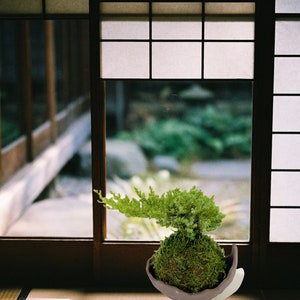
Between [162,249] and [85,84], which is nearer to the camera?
[162,249]

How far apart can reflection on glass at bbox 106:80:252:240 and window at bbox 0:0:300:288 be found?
4.78m

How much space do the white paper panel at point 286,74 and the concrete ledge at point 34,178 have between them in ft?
9.24

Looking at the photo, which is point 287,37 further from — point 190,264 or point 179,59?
point 190,264

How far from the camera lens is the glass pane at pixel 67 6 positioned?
418 centimetres

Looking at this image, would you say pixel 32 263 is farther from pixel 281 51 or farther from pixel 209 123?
pixel 209 123

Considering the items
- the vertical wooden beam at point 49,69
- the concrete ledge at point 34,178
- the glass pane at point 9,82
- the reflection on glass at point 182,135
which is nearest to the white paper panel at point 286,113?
the concrete ledge at point 34,178

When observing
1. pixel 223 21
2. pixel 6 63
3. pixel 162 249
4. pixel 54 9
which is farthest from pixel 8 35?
pixel 162 249

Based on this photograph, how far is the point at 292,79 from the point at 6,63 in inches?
191

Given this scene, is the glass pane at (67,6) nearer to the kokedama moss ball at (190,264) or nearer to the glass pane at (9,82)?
the kokedama moss ball at (190,264)

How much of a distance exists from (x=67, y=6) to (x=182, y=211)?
201cm

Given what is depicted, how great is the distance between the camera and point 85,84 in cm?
1228

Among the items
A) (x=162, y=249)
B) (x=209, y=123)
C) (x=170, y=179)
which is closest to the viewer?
(x=162, y=249)

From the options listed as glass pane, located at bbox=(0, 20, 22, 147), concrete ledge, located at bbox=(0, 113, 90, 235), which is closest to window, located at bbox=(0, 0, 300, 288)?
concrete ledge, located at bbox=(0, 113, 90, 235)

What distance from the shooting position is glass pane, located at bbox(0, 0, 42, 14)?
166 inches
